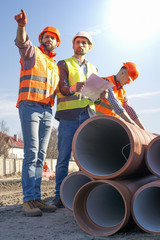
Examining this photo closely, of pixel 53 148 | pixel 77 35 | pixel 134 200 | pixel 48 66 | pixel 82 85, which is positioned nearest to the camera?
pixel 134 200

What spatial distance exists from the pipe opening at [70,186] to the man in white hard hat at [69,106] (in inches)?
22.9

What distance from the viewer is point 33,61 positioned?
12.9 feet

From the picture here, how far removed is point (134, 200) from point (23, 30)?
234 cm

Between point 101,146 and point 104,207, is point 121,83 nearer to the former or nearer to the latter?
point 101,146

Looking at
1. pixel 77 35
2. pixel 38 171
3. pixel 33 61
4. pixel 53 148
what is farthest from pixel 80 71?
pixel 53 148

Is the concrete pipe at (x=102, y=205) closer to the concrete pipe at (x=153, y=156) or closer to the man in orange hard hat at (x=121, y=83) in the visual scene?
the concrete pipe at (x=153, y=156)

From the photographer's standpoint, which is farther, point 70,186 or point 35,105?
point 35,105

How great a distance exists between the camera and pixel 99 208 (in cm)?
316

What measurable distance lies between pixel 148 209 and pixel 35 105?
195 cm

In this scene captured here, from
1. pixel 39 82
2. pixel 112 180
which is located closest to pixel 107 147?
pixel 112 180

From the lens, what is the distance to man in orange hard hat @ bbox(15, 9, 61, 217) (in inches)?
149

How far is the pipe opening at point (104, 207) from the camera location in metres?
3.04

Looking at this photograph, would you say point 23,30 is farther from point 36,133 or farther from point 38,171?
point 38,171

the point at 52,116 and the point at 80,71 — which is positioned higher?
the point at 80,71
